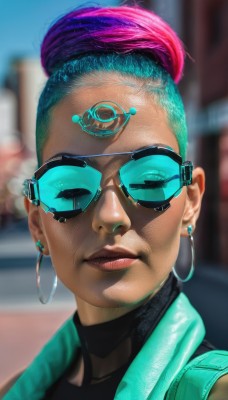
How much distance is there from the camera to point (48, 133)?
5.10ft

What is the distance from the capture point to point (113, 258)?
1.41 metres

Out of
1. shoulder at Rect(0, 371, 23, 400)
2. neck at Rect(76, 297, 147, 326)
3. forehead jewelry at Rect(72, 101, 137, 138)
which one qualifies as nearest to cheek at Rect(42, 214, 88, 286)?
neck at Rect(76, 297, 147, 326)

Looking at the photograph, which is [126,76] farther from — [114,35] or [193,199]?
[193,199]

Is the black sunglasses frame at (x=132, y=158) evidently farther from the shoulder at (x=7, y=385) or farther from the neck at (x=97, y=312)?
the shoulder at (x=7, y=385)

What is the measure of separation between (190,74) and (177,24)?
1619 millimetres

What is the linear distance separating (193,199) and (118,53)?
1.50ft

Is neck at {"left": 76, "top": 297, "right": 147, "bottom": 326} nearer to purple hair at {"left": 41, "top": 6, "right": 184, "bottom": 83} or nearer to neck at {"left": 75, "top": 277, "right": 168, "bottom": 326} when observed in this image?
neck at {"left": 75, "top": 277, "right": 168, "bottom": 326}

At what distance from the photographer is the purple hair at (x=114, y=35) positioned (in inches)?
59.1

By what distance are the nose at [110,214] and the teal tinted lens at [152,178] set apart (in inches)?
1.4

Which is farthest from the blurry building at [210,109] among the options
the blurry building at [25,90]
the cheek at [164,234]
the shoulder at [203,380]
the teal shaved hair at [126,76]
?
the blurry building at [25,90]

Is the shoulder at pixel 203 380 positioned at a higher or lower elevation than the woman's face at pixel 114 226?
lower

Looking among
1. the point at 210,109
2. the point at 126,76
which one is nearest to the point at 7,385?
the point at 126,76

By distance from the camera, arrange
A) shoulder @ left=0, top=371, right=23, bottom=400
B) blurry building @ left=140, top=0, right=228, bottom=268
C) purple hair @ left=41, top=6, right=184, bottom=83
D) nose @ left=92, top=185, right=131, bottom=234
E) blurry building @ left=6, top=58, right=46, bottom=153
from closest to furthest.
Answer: nose @ left=92, top=185, right=131, bottom=234 < purple hair @ left=41, top=6, right=184, bottom=83 < shoulder @ left=0, top=371, right=23, bottom=400 < blurry building @ left=140, top=0, right=228, bottom=268 < blurry building @ left=6, top=58, right=46, bottom=153

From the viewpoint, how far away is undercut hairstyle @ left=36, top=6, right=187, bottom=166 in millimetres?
1504
